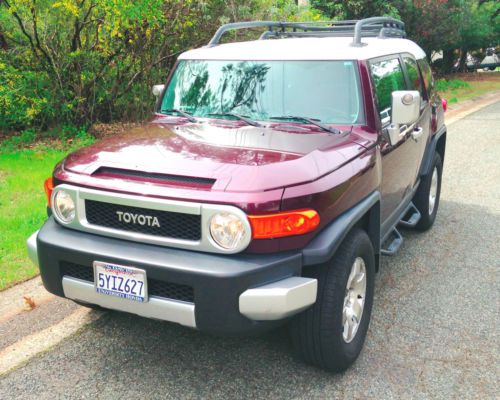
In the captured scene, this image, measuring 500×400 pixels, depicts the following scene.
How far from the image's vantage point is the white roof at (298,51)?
3.93 meters

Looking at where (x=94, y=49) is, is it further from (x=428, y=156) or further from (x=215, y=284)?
(x=215, y=284)

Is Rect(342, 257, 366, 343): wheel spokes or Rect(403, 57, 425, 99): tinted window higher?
Rect(403, 57, 425, 99): tinted window

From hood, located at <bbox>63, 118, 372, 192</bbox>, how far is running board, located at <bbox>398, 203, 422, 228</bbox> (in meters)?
1.78

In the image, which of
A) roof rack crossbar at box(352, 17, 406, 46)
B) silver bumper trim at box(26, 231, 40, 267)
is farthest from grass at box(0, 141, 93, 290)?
roof rack crossbar at box(352, 17, 406, 46)

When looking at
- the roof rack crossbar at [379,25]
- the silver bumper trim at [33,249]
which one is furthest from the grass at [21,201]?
the roof rack crossbar at [379,25]

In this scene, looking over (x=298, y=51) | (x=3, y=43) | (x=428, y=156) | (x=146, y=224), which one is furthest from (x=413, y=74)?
(x=3, y=43)

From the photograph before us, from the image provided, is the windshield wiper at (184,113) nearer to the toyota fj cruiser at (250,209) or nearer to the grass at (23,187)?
the toyota fj cruiser at (250,209)

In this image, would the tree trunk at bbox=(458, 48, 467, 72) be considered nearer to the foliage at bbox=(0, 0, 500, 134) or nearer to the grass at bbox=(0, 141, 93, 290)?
the foliage at bbox=(0, 0, 500, 134)

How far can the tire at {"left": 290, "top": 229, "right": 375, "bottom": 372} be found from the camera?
294cm

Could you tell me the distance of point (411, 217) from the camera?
206 inches

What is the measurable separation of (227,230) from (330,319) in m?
0.73

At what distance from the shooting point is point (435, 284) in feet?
14.6

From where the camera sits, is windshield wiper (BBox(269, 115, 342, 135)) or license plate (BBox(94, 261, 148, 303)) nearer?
license plate (BBox(94, 261, 148, 303))

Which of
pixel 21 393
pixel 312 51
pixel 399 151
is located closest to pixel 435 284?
pixel 399 151
